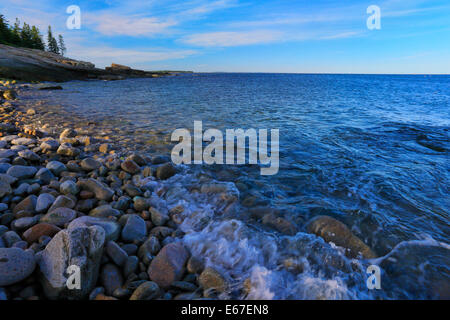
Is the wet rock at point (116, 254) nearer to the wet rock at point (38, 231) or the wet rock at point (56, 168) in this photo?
the wet rock at point (38, 231)

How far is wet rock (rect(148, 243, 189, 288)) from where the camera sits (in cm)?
280

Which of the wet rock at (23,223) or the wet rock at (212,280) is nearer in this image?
the wet rock at (212,280)

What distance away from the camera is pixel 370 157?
759 centimetres

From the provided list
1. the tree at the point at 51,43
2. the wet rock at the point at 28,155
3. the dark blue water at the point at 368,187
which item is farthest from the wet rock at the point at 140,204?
the tree at the point at 51,43

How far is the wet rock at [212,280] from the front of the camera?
9.09ft

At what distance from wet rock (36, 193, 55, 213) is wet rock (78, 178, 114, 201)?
1.98 feet

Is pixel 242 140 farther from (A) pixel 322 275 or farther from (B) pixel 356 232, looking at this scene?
(A) pixel 322 275

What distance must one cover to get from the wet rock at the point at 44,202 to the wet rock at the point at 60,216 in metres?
0.33

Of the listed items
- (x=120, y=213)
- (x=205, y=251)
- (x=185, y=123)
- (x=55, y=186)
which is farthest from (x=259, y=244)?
(x=185, y=123)

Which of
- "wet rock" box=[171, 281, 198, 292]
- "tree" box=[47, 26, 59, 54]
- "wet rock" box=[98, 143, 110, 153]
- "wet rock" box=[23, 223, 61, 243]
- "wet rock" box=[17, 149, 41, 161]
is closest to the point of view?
"wet rock" box=[171, 281, 198, 292]

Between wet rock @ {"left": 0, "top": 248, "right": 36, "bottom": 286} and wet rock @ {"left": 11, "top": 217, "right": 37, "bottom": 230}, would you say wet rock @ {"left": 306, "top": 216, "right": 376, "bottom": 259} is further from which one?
wet rock @ {"left": 11, "top": 217, "right": 37, "bottom": 230}

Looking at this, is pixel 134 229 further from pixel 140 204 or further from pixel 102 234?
pixel 140 204

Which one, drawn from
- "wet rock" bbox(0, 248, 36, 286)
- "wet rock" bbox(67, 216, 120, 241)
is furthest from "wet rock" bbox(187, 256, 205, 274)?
"wet rock" bbox(0, 248, 36, 286)

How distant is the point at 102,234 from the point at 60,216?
1.24 m
